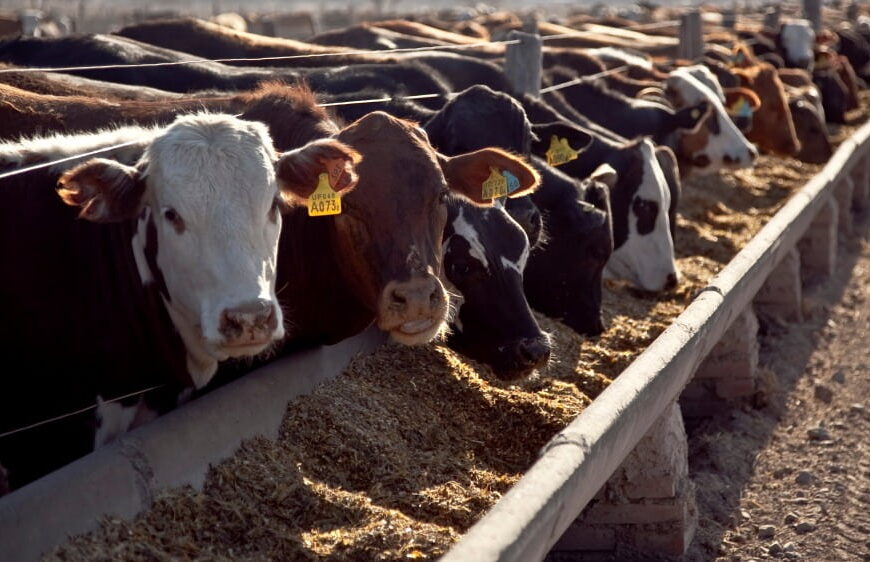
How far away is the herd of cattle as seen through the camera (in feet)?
13.0

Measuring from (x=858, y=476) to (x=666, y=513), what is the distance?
1.50 meters

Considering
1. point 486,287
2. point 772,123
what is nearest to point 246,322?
point 486,287

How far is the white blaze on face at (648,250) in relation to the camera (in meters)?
7.41

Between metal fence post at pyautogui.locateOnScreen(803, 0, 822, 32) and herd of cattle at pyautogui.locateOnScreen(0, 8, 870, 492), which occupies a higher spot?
herd of cattle at pyautogui.locateOnScreen(0, 8, 870, 492)

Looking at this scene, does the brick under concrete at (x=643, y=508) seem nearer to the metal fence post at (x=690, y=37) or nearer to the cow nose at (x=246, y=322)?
the cow nose at (x=246, y=322)

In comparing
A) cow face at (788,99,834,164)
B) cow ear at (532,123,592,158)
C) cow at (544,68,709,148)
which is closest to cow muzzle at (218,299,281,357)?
cow ear at (532,123,592,158)

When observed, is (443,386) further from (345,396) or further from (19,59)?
(19,59)

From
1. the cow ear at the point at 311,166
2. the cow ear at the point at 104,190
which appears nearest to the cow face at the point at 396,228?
the cow ear at the point at 311,166

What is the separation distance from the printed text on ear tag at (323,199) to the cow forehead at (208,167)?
26 cm

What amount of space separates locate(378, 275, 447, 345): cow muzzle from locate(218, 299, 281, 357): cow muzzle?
736 millimetres

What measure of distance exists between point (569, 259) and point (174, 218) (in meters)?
2.90

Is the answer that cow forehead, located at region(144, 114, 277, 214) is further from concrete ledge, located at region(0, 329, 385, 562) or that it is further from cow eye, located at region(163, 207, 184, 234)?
concrete ledge, located at region(0, 329, 385, 562)

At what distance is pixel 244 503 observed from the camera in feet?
12.3

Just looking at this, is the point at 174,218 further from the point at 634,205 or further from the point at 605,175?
the point at 634,205
